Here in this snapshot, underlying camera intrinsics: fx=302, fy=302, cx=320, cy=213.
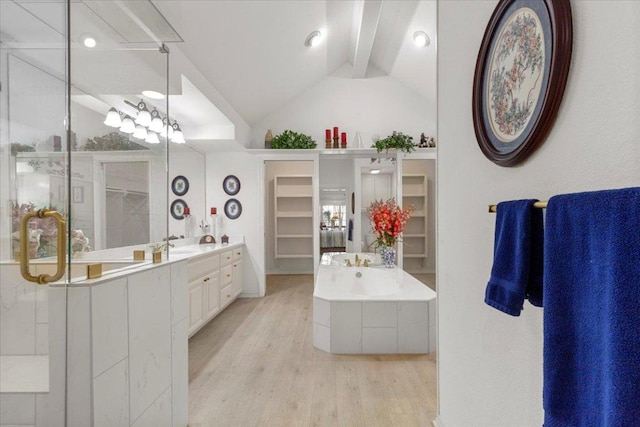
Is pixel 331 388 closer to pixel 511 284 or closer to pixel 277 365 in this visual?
pixel 277 365

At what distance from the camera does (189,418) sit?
6.09 feet

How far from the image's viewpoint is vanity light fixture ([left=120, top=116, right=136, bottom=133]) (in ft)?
5.01

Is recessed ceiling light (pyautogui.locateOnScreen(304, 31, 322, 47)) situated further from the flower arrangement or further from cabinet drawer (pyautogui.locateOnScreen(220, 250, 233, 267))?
cabinet drawer (pyautogui.locateOnScreen(220, 250, 233, 267))

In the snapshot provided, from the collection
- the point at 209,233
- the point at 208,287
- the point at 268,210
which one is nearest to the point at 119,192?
the point at 208,287

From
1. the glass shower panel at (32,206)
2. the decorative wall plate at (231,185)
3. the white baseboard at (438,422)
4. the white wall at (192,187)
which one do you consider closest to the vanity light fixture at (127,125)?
the glass shower panel at (32,206)

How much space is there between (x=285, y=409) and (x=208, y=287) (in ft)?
5.67

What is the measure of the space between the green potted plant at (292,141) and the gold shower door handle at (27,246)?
3.54 metres

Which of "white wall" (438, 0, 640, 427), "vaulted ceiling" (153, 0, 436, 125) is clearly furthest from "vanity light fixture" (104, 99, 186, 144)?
"white wall" (438, 0, 640, 427)

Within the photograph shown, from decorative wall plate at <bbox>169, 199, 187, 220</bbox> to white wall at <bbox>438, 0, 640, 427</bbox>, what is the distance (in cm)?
361

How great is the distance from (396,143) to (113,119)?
362cm

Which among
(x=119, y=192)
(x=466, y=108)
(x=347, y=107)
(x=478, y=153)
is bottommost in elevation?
(x=119, y=192)

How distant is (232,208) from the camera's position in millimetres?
4512

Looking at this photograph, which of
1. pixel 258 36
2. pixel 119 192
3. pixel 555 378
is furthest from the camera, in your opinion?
pixel 258 36

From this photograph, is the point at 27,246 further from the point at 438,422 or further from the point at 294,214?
the point at 294,214
